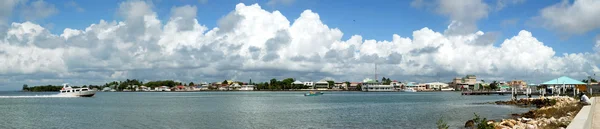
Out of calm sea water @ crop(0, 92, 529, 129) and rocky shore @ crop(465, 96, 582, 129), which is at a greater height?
rocky shore @ crop(465, 96, 582, 129)

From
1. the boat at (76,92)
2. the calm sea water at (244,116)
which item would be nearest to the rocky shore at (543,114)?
the calm sea water at (244,116)

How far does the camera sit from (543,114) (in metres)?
33.7

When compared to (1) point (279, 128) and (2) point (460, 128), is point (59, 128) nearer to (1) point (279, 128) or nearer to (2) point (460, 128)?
(1) point (279, 128)

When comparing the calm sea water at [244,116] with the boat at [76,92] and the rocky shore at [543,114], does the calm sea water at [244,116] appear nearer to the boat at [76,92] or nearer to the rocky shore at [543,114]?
the rocky shore at [543,114]

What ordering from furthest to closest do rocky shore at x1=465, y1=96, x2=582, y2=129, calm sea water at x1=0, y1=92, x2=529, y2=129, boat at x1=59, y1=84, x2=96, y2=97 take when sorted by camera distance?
boat at x1=59, y1=84, x2=96, y2=97 < calm sea water at x1=0, y1=92, x2=529, y2=129 < rocky shore at x1=465, y1=96, x2=582, y2=129

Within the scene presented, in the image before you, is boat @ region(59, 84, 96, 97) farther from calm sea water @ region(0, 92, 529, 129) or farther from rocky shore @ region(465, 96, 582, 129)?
rocky shore @ region(465, 96, 582, 129)

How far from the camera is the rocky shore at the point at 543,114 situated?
23.2 metres

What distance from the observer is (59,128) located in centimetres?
3241

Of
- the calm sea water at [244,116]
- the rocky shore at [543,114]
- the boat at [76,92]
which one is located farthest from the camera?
the boat at [76,92]

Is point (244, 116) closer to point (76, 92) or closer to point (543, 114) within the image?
point (543, 114)

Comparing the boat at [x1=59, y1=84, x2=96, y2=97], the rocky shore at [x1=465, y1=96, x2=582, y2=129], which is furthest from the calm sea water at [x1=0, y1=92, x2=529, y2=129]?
the boat at [x1=59, y1=84, x2=96, y2=97]

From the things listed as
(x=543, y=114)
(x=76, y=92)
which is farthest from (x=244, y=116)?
(x=76, y=92)

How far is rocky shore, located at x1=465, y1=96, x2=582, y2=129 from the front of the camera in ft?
76.1

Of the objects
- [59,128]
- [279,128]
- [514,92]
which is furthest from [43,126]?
[514,92]
